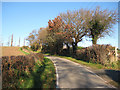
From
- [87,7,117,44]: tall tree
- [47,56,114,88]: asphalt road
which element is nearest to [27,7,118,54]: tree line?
[87,7,117,44]: tall tree

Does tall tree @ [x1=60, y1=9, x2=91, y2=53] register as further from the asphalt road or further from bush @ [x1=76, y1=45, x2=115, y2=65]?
the asphalt road

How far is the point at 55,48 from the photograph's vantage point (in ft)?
133

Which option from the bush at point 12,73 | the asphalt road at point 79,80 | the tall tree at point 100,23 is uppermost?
the tall tree at point 100,23

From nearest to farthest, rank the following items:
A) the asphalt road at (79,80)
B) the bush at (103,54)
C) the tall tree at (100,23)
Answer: the asphalt road at (79,80) < the bush at (103,54) < the tall tree at (100,23)

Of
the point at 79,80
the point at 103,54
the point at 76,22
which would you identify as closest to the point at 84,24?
the point at 76,22

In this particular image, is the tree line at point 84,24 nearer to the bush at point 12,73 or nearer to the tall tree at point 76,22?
the tall tree at point 76,22

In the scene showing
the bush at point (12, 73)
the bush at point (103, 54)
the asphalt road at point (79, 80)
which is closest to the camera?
the asphalt road at point (79, 80)

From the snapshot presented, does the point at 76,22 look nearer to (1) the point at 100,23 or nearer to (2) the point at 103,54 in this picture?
(1) the point at 100,23

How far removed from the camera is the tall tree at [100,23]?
25078 mm

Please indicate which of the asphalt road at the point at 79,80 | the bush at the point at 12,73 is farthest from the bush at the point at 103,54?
the bush at the point at 12,73

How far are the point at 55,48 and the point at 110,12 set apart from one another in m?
22.2

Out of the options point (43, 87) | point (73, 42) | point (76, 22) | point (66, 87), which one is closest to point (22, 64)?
point (43, 87)

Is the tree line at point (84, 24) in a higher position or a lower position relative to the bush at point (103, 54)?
higher

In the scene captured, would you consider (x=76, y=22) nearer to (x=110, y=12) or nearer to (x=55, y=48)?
(x=110, y=12)
